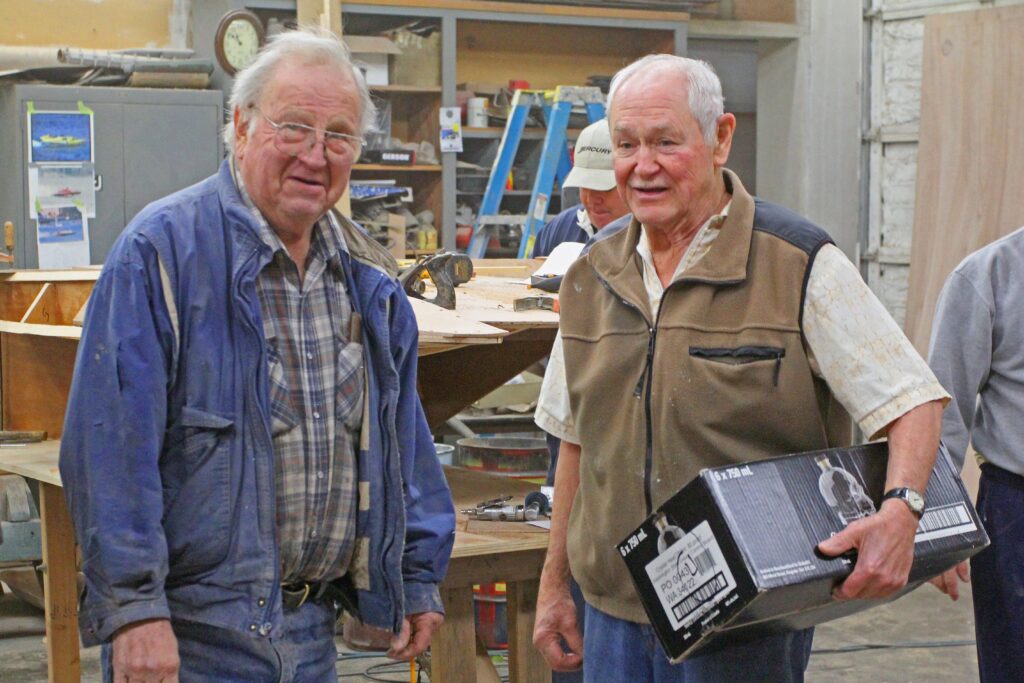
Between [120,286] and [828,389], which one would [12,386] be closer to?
[120,286]

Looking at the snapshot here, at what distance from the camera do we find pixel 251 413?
1870 mm

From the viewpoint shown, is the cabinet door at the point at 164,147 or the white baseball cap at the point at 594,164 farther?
the cabinet door at the point at 164,147

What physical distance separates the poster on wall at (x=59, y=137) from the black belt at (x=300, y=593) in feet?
16.6

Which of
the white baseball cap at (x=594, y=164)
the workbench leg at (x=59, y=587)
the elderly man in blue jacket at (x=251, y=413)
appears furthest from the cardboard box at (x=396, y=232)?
the elderly man in blue jacket at (x=251, y=413)

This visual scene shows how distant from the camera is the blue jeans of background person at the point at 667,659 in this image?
6.56 feet

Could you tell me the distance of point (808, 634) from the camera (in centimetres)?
214

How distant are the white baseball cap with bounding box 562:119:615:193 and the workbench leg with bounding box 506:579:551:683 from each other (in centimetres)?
128

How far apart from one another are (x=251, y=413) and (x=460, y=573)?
119cm

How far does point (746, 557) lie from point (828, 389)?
409 mm

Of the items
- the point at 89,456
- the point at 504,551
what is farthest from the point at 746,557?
the point at 504,551

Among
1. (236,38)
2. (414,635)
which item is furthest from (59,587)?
(236,38)

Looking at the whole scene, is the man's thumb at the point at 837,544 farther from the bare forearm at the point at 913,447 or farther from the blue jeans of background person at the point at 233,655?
the blue jeans of background person at the point at 233,655

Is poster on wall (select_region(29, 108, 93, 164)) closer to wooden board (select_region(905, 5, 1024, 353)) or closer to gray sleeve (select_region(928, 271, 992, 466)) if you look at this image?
→ wooden board (select_region(905, 5, 1024, 353))

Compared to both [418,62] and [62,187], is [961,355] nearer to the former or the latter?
[62,187]
